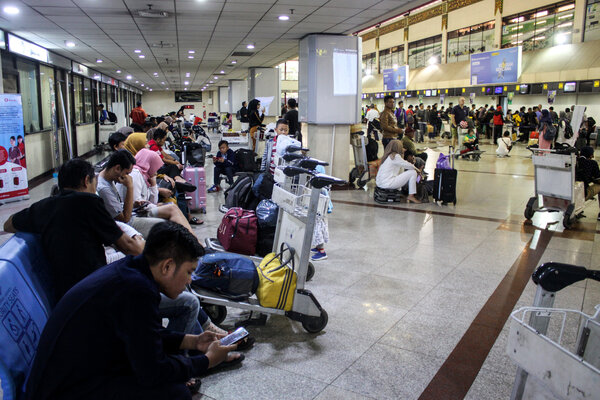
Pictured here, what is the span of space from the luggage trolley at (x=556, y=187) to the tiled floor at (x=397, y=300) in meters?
0.34

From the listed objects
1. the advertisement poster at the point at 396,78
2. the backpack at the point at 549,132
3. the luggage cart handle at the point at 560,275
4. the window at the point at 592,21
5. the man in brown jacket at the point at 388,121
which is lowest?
the luggage cart handle at the point at 560,275

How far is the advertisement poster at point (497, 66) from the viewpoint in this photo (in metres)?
21.7

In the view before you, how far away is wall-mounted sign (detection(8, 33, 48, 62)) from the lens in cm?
1027

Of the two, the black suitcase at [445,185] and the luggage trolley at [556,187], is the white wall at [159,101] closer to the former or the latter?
the black suitcase at [445,185]

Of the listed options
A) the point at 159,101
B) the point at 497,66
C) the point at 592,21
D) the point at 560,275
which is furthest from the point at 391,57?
the point at 560,275

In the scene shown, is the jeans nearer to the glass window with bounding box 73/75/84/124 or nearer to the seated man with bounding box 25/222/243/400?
the seated man with bounding box 25/222/243/400

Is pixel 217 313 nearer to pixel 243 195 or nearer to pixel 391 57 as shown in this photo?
pixel 243 195

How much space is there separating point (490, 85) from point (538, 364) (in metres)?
26.3

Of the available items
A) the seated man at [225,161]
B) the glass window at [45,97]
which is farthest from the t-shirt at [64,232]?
the glass window at [45,97]

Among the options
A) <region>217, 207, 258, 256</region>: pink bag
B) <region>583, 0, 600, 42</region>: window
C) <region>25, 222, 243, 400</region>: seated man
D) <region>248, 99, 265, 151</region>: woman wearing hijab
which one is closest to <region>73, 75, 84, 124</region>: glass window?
<region>248, 99, 265, 151</region>: woman wearing hijab

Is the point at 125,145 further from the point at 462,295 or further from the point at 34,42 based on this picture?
the point at 34,42

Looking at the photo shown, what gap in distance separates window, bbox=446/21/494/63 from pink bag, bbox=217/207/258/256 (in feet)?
84.5

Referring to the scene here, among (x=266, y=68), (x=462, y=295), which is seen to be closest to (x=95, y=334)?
(x=462, y=295)

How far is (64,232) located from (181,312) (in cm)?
81
